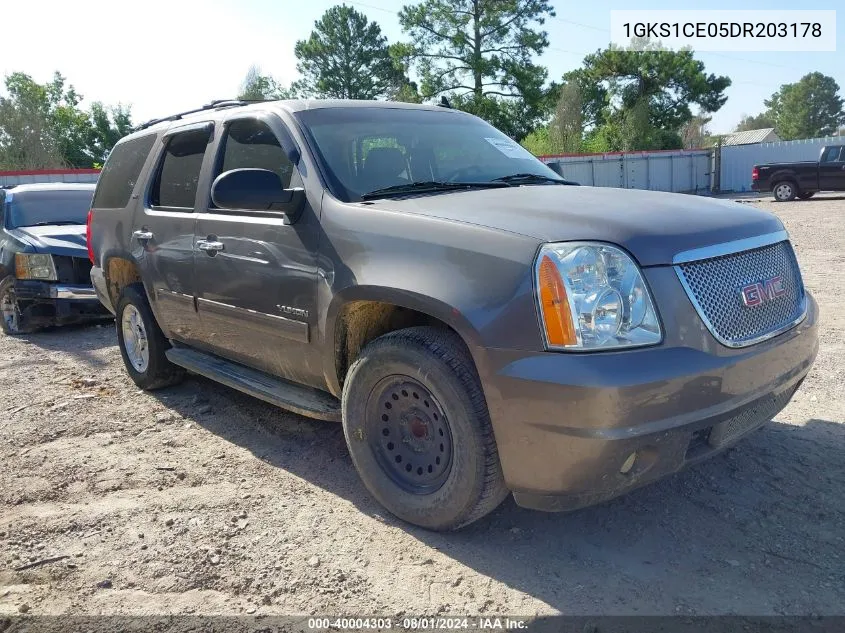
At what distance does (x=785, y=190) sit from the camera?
22219 mm

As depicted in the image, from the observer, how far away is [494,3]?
1549 inches

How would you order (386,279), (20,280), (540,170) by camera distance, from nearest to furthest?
(386,279), (540,170), (20,280)

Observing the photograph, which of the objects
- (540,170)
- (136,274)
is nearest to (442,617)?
(540,170)

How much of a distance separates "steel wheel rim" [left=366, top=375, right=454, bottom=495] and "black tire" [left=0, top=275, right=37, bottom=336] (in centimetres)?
627

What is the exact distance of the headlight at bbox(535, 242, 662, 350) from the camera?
2.46 metres

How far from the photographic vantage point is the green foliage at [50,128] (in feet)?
126

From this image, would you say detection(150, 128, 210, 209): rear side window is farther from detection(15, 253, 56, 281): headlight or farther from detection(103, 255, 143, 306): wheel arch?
detection(15, 253, 56, 281): headlight

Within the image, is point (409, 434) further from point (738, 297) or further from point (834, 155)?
point (834, 155)

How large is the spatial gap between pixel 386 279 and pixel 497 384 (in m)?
0.69

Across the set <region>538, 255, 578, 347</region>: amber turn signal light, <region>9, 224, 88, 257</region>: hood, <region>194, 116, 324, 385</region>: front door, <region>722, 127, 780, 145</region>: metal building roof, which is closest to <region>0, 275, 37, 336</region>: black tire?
<region>9, 224, 88, 257</region>: hood

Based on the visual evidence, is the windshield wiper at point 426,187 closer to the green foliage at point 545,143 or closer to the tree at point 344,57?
the green foliage at point 545,143

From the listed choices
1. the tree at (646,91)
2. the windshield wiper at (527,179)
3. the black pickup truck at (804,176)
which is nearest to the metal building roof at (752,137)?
the tree at (646,91)

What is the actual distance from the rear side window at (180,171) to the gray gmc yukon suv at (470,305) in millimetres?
37

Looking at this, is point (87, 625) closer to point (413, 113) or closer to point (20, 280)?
point (413, 113)
